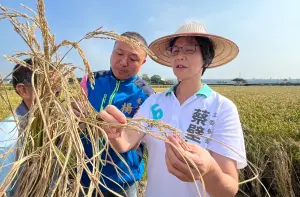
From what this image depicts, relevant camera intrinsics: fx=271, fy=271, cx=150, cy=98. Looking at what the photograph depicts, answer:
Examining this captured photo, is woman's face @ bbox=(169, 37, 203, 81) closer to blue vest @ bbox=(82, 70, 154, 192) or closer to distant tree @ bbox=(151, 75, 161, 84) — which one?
blue vest @ bbox=(82, 70, 154, 192)

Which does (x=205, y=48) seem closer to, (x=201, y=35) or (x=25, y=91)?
(x=201, y=35)

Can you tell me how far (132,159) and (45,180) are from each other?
1264 mm

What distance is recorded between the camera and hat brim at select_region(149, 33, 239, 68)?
65.0 inches

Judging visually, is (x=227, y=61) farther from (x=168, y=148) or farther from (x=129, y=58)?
(x=168, y=148)

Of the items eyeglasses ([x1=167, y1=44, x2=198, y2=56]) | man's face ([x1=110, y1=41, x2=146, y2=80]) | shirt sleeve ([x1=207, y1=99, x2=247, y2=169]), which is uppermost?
eyeglasses ([x1=167, y1=44, x2=198, y2=56])

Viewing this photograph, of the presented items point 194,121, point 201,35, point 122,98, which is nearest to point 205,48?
point 201,35

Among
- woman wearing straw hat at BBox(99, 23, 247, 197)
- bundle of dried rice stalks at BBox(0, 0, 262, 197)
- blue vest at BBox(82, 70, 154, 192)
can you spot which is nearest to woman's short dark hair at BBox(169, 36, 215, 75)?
woman wearing straw hat at BBox(99, 23, 247, 197)

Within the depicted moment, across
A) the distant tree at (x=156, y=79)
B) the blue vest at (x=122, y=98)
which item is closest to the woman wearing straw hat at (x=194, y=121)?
the blue vest at (x=122, y=98)

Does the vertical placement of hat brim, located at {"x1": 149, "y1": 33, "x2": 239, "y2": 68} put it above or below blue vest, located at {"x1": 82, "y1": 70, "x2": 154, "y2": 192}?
above

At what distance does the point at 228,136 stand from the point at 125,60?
2.91 feet

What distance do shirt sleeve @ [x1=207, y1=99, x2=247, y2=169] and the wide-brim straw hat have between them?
0.47 m

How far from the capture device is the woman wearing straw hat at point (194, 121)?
1.33 meters

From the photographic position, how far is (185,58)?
59.2 inches

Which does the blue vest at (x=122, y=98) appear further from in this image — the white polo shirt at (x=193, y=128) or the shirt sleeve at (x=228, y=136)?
the shirt sleeve at (x=228, y=136)
